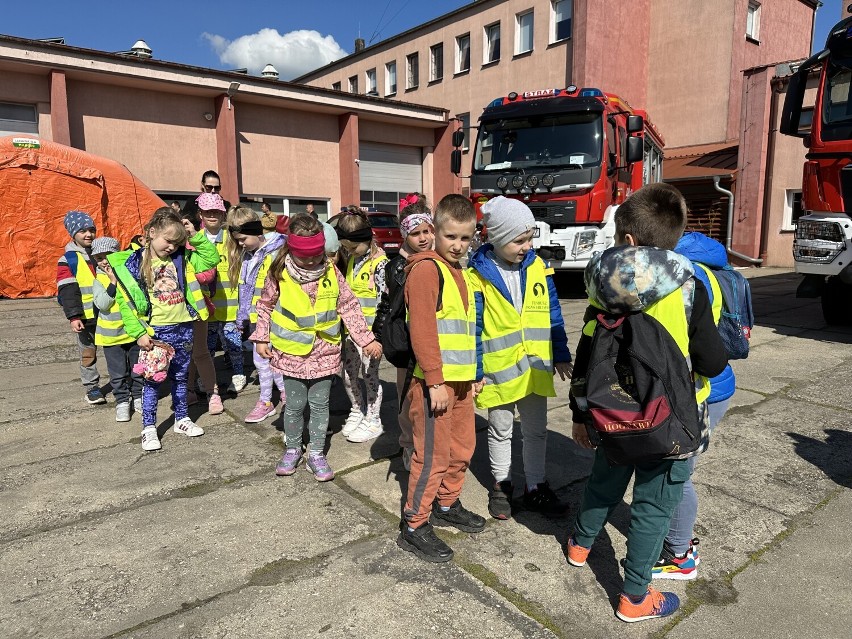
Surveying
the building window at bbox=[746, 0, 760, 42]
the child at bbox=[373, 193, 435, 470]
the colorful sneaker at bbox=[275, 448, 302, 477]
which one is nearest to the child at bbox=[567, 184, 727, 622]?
the child at bbox=[373, 193, 435, 470]

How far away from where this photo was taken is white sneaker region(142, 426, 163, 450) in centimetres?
396

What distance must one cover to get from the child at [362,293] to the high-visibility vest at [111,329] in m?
1.73

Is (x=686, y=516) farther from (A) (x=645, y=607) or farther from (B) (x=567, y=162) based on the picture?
(B) (x=567, y=162)

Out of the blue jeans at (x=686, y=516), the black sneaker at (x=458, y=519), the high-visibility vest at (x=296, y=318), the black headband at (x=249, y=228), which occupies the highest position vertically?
the black headband at (x=249, y=228)

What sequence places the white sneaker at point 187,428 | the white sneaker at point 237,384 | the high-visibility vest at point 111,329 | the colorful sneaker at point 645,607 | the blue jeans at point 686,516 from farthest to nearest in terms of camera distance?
the white sneaker at point 237,384, the high-visibility vest at point 111,329, the white sneaker at point 187,428, the blue jeans at point 686,516, the colorful sneaker at point 645,607

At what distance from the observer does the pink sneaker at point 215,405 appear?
4762 mm

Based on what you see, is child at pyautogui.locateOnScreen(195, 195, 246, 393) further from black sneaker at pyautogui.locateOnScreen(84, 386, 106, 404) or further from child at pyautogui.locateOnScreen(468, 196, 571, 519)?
child at pyautogui.locateOnScreen(468, 196, 571, 519)

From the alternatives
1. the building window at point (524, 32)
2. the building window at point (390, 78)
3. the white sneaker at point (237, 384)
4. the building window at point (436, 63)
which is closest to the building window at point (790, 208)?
the building window at point (524, 32)

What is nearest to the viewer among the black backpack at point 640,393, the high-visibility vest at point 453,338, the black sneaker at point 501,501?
the black backpack at point 640,393

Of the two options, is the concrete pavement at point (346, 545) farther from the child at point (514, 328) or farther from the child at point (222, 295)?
the child at point (222, 295)

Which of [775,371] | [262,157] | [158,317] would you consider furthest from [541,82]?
[158,317]

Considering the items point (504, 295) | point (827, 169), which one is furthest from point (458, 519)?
point (827, 169)

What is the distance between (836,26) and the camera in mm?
7297

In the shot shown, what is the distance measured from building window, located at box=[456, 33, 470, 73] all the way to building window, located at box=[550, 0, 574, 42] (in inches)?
184
